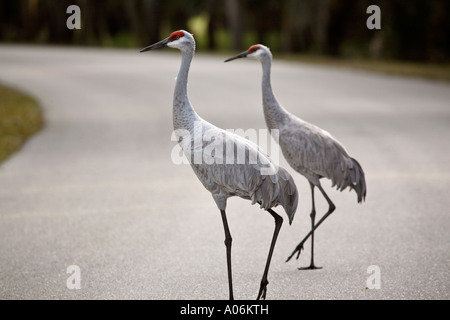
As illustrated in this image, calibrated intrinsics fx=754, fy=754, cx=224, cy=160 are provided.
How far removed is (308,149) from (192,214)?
2280mm

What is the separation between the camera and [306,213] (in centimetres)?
793

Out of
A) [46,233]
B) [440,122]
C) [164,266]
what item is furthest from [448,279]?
[440,122]

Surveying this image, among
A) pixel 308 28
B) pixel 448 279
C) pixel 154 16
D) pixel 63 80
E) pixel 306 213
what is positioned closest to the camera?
pixel 448 279

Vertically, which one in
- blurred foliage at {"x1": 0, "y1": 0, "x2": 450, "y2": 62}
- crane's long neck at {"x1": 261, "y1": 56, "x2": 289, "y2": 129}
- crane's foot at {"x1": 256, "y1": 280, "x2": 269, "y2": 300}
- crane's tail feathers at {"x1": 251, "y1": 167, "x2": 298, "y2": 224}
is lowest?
blurred foliage at {"x1": 0, "y1": 0, "x2": 450, "y2": 62}

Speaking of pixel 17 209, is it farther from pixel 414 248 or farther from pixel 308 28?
pixel 308 28

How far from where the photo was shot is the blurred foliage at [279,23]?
90.3ft

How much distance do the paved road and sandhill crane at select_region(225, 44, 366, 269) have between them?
652mm

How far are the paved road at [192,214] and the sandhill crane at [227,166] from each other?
0.74m

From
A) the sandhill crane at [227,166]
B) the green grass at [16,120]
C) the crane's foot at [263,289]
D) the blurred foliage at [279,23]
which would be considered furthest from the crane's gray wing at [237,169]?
the blurred foliage at [279,23]

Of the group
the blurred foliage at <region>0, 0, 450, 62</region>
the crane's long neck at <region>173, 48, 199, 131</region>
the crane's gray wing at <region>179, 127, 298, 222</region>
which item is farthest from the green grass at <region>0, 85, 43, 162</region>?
the blurred foliage at <region>0, 0, 450, 62</region>

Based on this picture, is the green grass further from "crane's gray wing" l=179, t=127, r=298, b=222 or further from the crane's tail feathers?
the crane's tail feathers

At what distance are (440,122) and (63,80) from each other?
A: 37.3 ft

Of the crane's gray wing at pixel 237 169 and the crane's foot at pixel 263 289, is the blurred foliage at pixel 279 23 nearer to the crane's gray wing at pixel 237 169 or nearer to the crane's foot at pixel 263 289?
the crane's gray wing at pixel 237 169

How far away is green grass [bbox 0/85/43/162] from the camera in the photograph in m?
11.8
